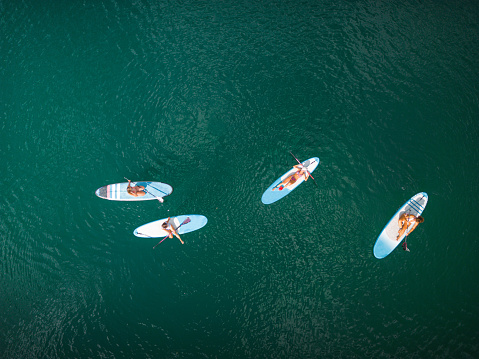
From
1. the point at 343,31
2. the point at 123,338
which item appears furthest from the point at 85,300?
the point at 343,31

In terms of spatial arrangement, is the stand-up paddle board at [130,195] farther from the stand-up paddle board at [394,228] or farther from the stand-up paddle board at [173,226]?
the stand-up paddle board at [394,228]

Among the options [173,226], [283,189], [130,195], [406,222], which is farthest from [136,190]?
[406,222]

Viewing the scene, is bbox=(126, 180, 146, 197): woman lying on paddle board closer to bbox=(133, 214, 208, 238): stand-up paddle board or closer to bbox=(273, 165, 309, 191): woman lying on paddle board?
bbox=(133, 214, 208, 238): stand-up paddle board

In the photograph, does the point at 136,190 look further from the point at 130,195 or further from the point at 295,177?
the point at 295,177

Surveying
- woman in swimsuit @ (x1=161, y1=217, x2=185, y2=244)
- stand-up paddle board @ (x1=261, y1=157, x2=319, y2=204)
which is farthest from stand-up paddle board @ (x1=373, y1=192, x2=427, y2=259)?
woman in swimsuit @ (x1=161, y1=217, x2=185, y2=244)

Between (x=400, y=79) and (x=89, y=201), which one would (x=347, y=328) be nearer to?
(x=400, y=79)

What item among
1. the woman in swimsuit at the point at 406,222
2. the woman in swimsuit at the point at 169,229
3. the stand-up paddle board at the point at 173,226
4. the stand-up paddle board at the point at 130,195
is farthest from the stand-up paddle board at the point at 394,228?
the stand-up paddle board at the point at 130,195
